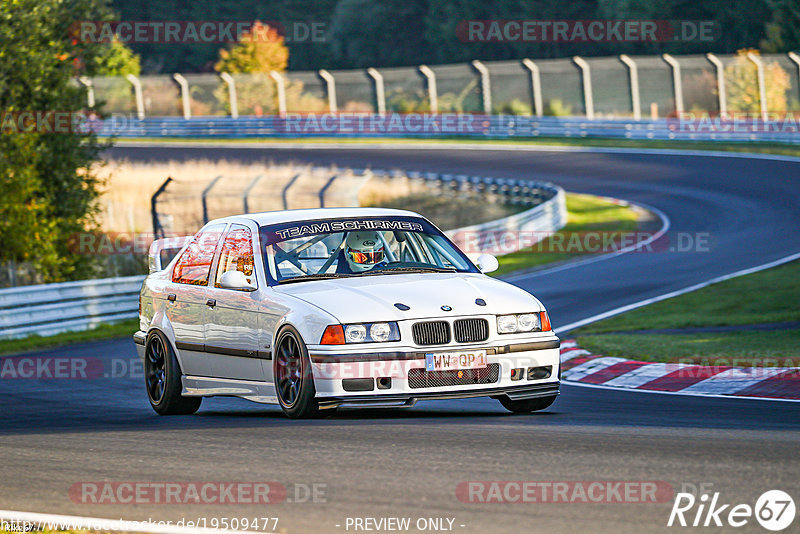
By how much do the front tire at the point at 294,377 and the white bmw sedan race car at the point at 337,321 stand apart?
0.04ft

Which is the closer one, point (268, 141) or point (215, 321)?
point (215, 321)

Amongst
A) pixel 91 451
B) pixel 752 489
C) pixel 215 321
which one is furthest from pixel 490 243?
pixel 752 489

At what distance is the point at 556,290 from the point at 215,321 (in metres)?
11.3

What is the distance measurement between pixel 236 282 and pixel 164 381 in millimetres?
1471

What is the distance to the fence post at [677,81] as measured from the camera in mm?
49625

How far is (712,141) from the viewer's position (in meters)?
45.8

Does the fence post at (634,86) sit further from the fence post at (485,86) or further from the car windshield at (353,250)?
the car windshield at (353,250)

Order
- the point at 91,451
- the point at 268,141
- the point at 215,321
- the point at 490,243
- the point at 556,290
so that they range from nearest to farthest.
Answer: the point at 91,451 < the point at 215,321 < the point at 556,290 < the point at 490,243 < the point at 268,141

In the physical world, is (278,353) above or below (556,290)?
above

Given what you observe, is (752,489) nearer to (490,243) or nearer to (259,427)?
(259,427)

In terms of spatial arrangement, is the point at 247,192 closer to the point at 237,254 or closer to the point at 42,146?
the point at 42,146

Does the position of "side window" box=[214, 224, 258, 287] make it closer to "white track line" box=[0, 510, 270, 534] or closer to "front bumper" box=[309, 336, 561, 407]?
"front bumper" box=[309, 336, 561, 407]

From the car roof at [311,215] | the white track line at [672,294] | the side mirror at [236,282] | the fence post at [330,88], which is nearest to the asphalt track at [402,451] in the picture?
the side mirror at [236,282]

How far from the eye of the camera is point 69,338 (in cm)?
1823
